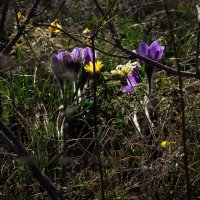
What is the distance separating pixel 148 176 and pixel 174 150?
244 millimetres

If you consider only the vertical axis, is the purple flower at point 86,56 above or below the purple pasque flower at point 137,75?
above

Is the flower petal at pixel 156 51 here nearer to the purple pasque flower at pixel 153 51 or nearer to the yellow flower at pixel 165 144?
the purple pasque flower at pixel 153 51

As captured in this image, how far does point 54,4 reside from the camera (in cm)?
419

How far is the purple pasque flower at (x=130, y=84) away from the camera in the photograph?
2.39 m

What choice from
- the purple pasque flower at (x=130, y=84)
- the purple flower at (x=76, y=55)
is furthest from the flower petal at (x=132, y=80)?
the purple flower at (x=76, y=55)

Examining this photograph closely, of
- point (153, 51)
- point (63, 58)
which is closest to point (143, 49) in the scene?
point (153, 51)

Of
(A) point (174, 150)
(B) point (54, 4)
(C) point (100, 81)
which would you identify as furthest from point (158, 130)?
(B) point (54, 4)

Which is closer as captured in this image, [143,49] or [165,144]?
[165,144]

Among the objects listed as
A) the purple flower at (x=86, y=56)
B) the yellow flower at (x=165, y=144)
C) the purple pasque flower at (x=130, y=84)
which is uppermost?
the purple flower at (x=86, y=56)

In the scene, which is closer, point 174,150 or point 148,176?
point 148,176

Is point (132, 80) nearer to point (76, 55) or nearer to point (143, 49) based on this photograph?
point (143, 49)

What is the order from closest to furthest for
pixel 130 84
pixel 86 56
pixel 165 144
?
pixel 165 144 < pixel 130 84 < pixel 86 56

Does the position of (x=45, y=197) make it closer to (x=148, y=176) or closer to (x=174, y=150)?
(x=148, y=176)

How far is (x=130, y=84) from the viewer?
7.89 feet
